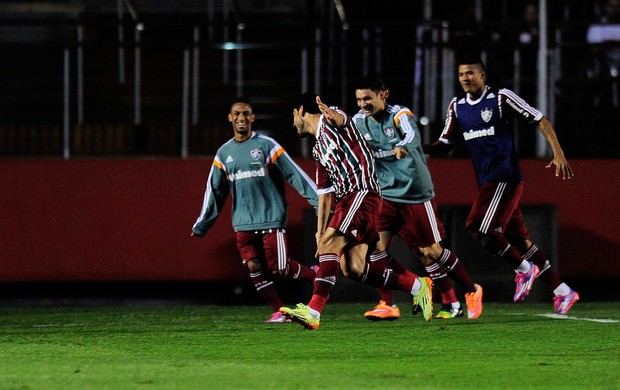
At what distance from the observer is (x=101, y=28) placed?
59.4ft

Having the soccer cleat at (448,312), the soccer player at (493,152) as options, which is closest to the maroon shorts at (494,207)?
the soccer player at (493,152)

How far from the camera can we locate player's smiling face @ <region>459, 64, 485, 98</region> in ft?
32.9

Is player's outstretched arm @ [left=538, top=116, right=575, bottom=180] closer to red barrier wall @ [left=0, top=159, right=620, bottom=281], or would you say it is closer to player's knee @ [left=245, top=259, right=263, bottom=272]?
player's knee @ [left=245, top=259, right=263, bottom=272]

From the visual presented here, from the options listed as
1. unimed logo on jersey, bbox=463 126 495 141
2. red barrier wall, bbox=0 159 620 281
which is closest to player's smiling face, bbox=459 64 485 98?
unimed logo on jersey, bbox=463 126 495 141

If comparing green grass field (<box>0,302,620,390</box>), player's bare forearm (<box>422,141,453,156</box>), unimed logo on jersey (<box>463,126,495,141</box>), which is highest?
unimed logo on jersey (<box>463,126,495,141</box>)

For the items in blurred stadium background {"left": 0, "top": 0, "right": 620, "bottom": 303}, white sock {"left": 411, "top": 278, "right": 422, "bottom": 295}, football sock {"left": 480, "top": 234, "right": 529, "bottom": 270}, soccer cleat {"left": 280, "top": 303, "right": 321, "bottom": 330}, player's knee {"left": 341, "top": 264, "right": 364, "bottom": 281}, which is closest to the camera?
soccer cleat {"left": 280, "top": 303, "right": 321, "bottom": 330}

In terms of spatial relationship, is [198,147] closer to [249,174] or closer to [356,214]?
[249,174]

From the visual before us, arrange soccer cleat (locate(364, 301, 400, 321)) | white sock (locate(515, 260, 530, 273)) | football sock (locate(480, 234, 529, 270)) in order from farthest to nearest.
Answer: white sock (locate(515, 260, 530, 273)) < football sock (locate(480, 234, 529, 270)) < soccer cleat (locate(364, 301, 400, 321))

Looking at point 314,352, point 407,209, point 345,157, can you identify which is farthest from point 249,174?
point 314,352

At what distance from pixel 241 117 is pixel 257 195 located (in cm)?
68

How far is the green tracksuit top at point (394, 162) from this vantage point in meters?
9.96

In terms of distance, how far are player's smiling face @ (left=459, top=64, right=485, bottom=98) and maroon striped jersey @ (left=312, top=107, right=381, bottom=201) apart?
155 centimetres

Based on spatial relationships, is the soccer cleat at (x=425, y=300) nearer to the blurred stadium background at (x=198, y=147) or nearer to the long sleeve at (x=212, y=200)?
the long sleeve at (x=212, y=200)

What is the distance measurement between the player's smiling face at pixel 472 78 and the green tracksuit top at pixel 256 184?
157 centimetres
